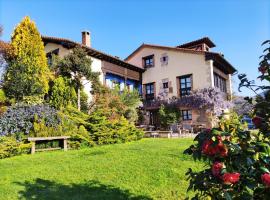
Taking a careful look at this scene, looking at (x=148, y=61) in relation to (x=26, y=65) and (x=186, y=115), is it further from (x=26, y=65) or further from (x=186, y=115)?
(x=26, y=65)

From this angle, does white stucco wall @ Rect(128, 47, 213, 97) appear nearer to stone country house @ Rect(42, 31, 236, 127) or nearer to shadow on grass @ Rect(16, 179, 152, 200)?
stone country house @ Rect(42, 31, 236, 127)

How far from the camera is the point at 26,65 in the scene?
45.9ft

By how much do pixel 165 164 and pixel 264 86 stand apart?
14.1ft

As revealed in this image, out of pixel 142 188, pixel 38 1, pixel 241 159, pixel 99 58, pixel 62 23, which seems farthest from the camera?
pixel 99 58

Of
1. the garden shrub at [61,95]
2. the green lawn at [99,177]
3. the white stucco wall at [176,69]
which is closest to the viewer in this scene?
the green lawn at [99,177]

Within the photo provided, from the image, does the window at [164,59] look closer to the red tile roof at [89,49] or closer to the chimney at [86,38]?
the red tile roof at [89,49]

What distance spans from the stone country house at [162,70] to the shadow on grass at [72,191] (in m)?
13.3

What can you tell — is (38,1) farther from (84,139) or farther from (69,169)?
(69,169)

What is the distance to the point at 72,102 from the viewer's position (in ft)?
51.7

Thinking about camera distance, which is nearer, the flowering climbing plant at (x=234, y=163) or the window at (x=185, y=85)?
the flowering climbing plant at (x=234, y=163)

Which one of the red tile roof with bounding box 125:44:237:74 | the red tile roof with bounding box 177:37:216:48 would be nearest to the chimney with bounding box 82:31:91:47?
the red tile roof with bounding box 125:44:237:74

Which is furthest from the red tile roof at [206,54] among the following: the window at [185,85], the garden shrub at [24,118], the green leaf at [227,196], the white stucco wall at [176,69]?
the green leaf at [227,196]

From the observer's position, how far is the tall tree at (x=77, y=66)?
15.7 m

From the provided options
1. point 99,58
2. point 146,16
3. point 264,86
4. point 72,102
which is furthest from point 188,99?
point 264,86
